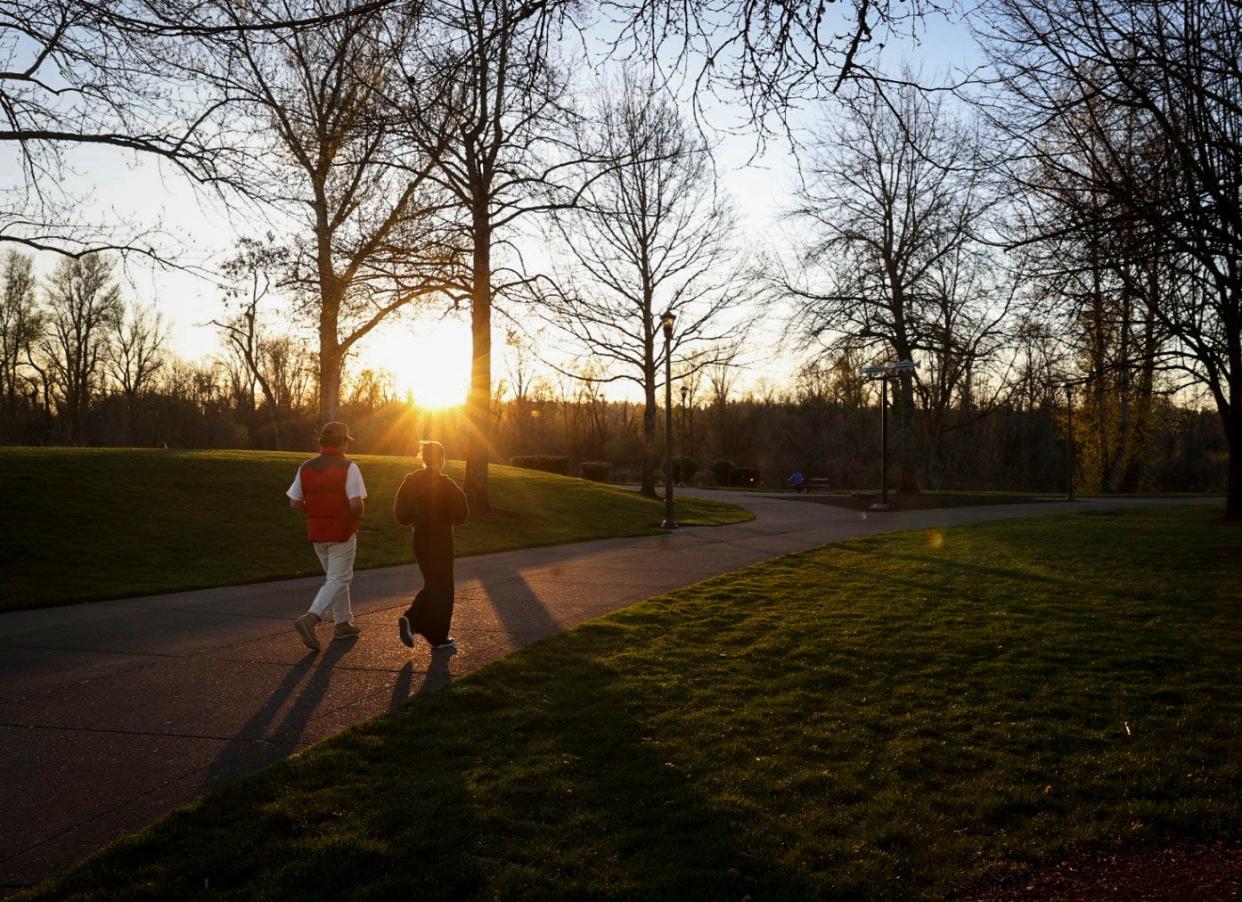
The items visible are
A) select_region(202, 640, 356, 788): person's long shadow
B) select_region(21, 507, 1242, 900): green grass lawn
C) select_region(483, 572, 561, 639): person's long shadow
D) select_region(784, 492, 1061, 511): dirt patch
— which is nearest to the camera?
select_region(21, 507, 1242, 900): green grass lawn

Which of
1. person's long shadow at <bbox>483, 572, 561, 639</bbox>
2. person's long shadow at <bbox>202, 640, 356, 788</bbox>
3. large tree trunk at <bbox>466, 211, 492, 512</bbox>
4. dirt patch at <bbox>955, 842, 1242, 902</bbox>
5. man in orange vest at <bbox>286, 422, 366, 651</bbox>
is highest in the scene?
large tree trunk at <bbox>466, 211, 492, 512</bbox>

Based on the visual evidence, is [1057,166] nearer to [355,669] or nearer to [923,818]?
[923,818]

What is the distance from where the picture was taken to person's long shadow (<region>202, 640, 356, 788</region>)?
4.82m

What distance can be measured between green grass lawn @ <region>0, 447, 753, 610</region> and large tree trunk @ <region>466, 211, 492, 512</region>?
36.9 inches

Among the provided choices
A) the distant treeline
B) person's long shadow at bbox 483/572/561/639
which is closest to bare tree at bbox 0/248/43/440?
the distant treeline

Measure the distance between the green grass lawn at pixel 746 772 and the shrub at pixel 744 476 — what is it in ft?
140

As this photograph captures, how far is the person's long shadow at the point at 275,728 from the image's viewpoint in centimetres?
482

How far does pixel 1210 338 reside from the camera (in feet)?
51.0

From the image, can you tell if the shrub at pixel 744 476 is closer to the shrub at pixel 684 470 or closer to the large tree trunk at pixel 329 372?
the shrub at pixel 684 470

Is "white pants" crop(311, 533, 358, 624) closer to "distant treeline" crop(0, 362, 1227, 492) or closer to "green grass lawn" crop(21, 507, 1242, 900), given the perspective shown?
"green grass lawn" crop(21, 507, 1242, 900)

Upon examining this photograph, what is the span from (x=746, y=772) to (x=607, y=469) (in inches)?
1704

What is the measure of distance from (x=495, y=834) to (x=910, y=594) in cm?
798

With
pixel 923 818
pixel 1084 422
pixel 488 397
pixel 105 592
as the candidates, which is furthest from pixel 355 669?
pixel 1084 422

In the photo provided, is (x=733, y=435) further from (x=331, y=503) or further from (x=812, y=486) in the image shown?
(x=331, y=503)
